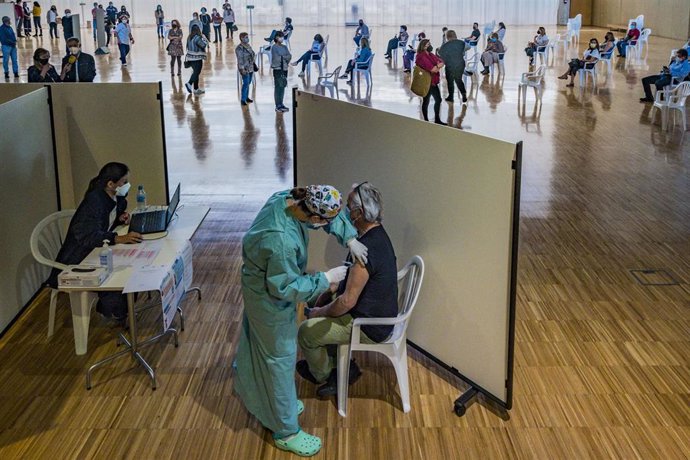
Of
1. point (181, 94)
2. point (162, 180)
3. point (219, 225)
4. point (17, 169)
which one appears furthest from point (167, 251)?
point (181, 94)

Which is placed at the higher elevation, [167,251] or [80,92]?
[80,92]

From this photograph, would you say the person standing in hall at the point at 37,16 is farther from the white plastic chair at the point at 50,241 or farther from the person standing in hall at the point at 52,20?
the white plastic chair at the point at 50,241

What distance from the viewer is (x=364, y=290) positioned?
12.0 feet

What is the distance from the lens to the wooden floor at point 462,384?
3.59 metres

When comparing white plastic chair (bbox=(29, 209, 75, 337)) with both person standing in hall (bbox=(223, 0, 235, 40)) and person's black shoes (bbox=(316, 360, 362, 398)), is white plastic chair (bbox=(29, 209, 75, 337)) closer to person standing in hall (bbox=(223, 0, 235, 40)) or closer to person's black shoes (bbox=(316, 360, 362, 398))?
person's black shoes (bbox=(316, 360, 362, 398))

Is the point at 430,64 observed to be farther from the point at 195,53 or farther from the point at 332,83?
the point at 195,53

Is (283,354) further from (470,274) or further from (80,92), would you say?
(80,92)

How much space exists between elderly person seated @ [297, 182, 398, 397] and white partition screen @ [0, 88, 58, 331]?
2054 mm

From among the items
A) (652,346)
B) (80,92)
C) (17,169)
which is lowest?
(652,346)

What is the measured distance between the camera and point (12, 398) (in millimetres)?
3949

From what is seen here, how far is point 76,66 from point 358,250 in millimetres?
7350

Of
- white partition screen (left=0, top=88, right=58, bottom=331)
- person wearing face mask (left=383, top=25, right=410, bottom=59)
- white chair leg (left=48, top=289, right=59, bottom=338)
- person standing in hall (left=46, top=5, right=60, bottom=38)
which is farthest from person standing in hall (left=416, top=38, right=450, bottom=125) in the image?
person standing in hall (left=46, top=5, right=60, bottom=38)

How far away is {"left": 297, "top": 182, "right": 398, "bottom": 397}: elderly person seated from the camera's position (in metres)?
3.61

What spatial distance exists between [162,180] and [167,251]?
73.5 inches
